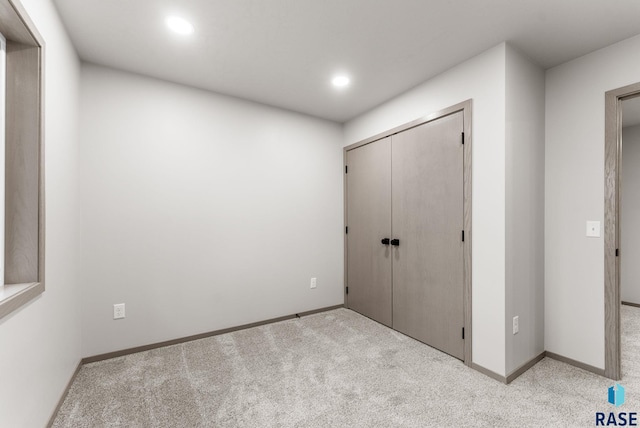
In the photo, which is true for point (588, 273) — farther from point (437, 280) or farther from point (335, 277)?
point (335, 277)

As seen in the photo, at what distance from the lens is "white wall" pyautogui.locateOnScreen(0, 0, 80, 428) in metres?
1.22

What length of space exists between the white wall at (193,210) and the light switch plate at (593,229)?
2.43m

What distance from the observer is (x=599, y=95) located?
6.86 feet

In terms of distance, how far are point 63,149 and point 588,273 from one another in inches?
152

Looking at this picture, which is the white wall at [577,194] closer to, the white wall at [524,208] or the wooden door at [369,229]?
the white wall at [524,208]

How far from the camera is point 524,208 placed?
7.11 feet

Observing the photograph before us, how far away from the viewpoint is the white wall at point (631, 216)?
368 cm

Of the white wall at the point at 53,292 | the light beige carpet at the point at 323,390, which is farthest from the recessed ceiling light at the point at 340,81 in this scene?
the light beige carpet at the point at 323,390

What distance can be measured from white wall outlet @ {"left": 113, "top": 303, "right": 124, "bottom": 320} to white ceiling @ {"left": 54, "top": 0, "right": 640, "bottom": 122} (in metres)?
2.00

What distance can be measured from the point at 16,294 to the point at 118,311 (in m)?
1.31

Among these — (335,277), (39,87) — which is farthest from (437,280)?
(39,87)

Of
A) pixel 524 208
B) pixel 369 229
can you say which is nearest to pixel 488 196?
pixel 524 208

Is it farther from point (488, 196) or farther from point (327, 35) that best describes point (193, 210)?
point (488, 196)

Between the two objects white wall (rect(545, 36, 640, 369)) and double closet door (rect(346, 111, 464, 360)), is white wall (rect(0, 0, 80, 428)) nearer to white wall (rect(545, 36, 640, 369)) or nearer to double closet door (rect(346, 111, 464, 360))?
double closet door (rect(346, 111, 464, 360))
